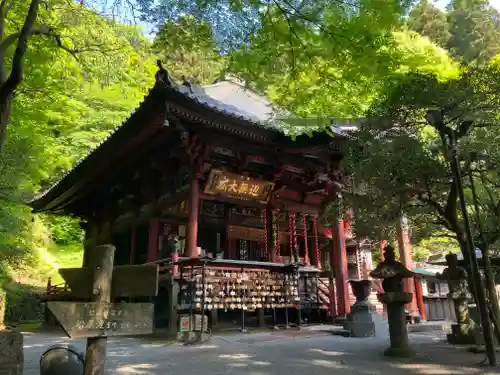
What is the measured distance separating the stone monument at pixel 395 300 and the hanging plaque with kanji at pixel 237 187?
573 centimetres

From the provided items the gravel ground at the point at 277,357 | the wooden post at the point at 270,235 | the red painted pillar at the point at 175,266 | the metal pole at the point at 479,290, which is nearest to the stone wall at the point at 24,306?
the gravel ground at the point at 277,357

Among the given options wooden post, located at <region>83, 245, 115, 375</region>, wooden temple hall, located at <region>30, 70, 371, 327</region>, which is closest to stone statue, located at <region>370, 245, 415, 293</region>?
wooden temple hall, located at <region>30, 70, 371, 327</region>

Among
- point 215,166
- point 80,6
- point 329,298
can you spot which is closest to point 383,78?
point 80,6

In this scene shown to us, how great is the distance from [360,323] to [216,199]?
552 cm

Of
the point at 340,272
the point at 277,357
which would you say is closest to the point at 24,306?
the point at 340,272

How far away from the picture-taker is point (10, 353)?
171 inches

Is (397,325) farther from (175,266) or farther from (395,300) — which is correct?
(175,266)

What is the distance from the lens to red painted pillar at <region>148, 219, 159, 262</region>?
43.0 feet

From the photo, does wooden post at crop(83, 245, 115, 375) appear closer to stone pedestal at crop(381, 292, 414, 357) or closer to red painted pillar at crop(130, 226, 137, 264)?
stone pedestal at crop(381, 292, 414, 357)

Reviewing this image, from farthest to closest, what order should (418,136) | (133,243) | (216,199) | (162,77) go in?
1. (133,243)
2. (216,199)
3. (162,77)
4. (418,136)

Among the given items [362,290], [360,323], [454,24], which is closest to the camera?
[360,323]

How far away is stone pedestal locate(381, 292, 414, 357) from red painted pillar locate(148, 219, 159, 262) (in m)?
8.41

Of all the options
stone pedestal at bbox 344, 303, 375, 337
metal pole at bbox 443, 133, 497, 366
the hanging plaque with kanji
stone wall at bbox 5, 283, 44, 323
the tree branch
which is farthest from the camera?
A: stone wall at bbox 5, 283, 44, 323

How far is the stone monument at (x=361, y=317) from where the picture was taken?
9516mm
